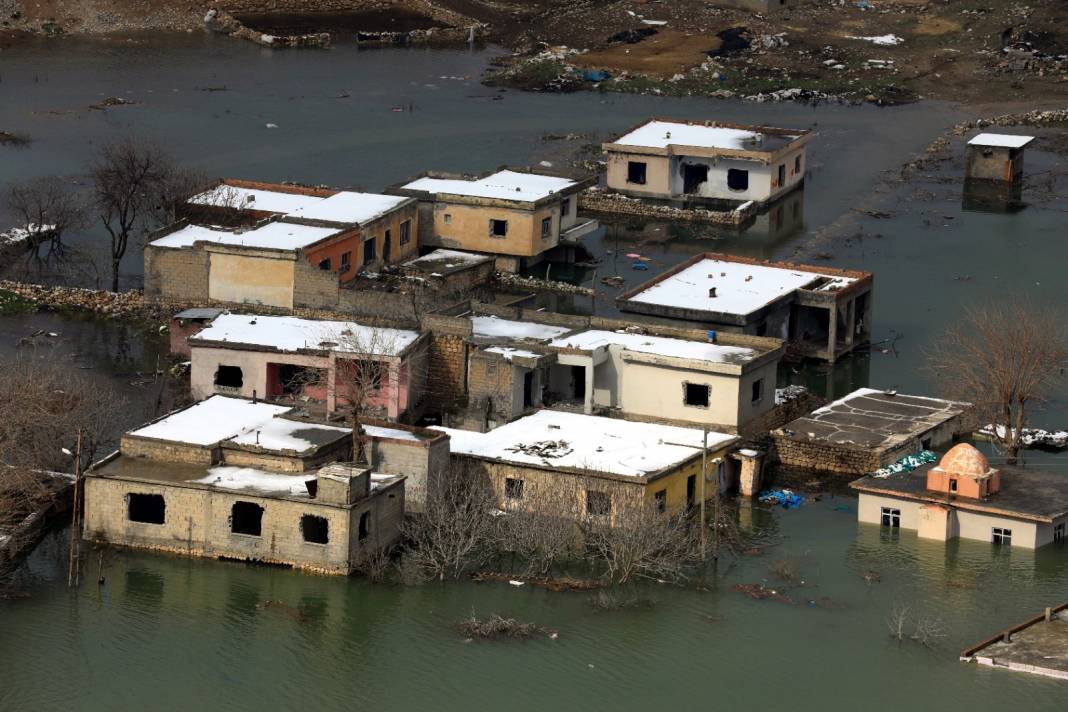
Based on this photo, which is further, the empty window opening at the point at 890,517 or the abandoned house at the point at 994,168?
the abandoned house at the point at 994,168

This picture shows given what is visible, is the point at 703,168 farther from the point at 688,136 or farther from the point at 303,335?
the point at 303,335

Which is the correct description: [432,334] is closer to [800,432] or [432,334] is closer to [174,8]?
[800,432]

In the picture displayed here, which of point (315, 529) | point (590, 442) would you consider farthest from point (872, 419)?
point (315, 529)

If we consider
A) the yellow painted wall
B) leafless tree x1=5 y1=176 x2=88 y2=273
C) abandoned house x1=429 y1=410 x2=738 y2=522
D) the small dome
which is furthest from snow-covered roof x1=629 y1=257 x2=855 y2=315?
leafless tree x1=5 y1=176 x2=88 y2=273

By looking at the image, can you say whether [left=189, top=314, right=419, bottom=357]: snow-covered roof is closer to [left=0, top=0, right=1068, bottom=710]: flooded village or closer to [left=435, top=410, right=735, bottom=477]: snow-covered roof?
[left=0, top=0, right=1068, bottom=710]: flooded village

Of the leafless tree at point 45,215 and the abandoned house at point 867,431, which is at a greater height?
the leafless tree at point 45,215

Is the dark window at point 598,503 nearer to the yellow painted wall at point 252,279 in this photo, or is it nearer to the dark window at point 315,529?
the dark window at point 315,529

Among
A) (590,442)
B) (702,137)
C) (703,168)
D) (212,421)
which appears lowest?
(590,442)

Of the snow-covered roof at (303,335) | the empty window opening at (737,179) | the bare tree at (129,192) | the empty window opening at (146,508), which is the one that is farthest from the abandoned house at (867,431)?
the empty window opening at (737,179)
